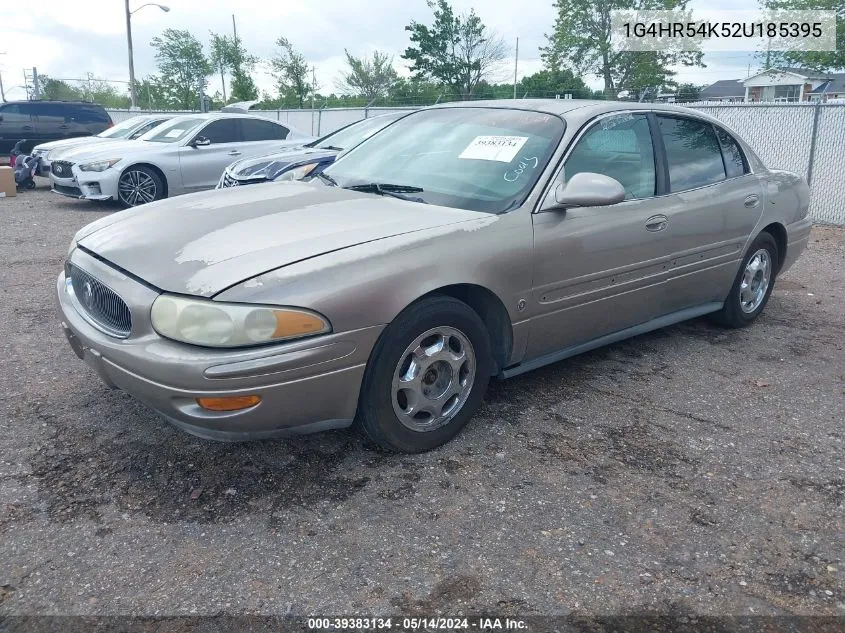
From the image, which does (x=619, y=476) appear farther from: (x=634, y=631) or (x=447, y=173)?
(x=447, y=173)

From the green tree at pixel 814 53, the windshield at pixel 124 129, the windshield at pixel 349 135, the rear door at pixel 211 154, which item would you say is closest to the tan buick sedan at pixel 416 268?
the windshield at pixel 349 135

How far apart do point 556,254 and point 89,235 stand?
7.48ft

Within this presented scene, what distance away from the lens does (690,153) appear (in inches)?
175

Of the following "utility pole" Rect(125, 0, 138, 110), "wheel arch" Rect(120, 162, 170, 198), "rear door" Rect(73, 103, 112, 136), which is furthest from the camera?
"utility pole" Rect(125, 0, 138, 110)

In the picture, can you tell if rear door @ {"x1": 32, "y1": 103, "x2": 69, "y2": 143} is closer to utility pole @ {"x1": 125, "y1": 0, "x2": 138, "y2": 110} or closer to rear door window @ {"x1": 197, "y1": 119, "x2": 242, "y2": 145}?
rear door window @ {"x1": 197, "y1": 119, "x2": 242, "y2": 145}

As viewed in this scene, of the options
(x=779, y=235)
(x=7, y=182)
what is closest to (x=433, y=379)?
(x=779, y=235)

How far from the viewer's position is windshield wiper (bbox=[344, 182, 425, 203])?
360 centimetres

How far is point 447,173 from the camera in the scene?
370 centimetres

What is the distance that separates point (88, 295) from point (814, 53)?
50.6 m

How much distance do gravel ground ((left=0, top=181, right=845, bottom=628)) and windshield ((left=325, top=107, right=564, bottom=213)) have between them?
1.13m

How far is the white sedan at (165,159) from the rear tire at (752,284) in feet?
27.9

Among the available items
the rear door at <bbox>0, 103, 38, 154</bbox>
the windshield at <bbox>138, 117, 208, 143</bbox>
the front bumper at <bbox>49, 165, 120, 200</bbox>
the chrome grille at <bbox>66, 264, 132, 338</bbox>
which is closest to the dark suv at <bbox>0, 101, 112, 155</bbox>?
the rear door at <bbox>0, 103, 38, 154</bbox>

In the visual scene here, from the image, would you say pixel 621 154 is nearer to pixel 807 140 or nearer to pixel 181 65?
pixel 807 140

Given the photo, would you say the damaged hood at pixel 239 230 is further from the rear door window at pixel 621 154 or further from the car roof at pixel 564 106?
the car roof at pixel 564 106
